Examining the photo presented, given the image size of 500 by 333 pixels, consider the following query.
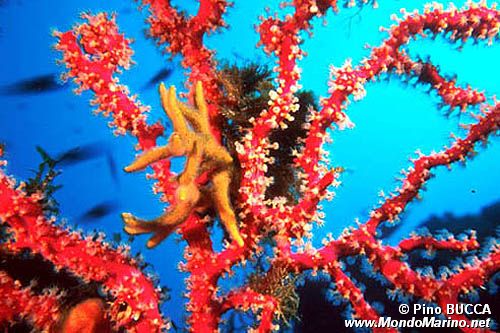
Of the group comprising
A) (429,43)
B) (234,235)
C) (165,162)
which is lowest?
(234,235)

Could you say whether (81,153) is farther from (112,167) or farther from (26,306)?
(26,306)

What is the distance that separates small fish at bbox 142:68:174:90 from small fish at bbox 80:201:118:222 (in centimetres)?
135

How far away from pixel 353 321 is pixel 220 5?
240cm

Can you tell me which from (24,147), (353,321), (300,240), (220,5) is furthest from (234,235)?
(24,147)

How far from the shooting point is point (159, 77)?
346 centimetres

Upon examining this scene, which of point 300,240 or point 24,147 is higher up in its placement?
point 24,147

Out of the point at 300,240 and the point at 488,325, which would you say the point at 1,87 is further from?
the point at 488,325

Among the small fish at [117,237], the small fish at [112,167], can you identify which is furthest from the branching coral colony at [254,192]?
the small fish at [112,167]

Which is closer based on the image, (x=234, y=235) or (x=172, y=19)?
(x=234, y=235)

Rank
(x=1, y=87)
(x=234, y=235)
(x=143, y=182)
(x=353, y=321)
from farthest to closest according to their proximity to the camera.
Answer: (x=143, y=182) < (x=1, y=87) < (x=353, y=321) < (x=234, y=235)

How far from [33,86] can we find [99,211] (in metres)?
1.38

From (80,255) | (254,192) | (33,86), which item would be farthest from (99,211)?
(254,192)

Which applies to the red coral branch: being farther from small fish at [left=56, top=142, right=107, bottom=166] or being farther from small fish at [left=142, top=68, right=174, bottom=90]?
small fish at [left=142, top=68, right=174, bottom=90]

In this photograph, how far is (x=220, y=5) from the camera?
2660 millimetres
